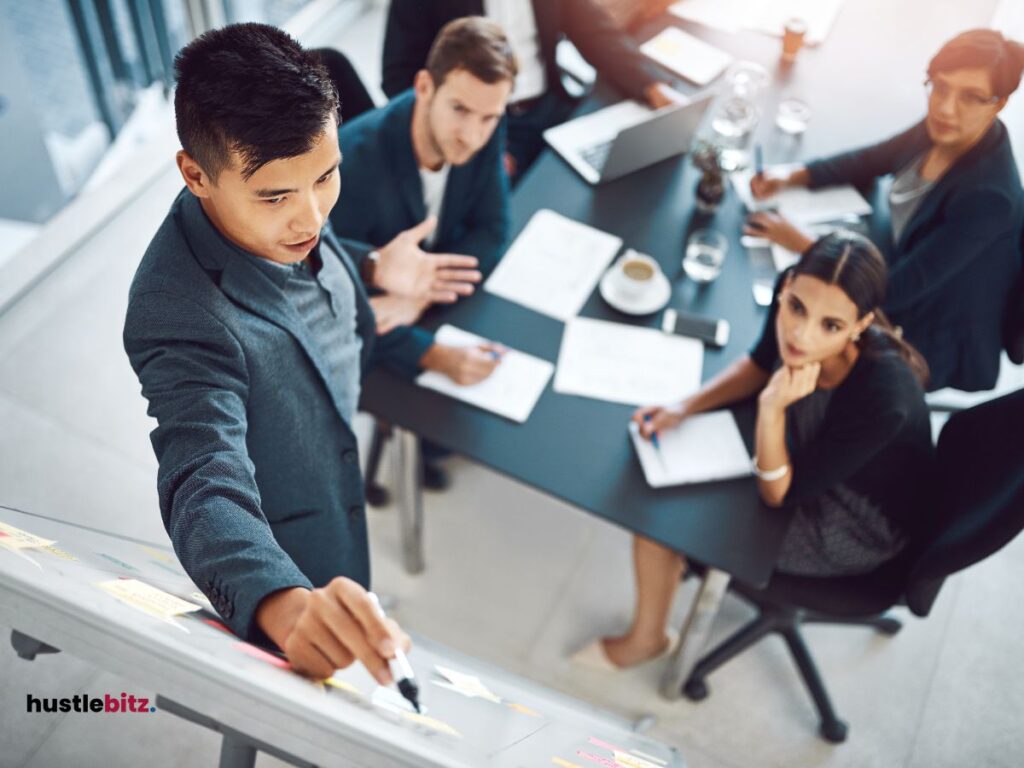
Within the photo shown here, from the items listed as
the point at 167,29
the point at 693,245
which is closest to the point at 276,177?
the point at 693,245

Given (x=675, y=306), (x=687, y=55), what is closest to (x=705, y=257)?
(x=675, y=306)

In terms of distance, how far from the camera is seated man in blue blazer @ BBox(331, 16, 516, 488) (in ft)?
6.12

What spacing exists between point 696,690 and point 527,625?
487 millimetres

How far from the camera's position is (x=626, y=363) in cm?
201

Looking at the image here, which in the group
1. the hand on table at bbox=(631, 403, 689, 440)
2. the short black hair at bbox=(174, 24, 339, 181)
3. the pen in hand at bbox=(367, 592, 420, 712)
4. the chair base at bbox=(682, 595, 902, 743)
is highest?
the short black hair at bbox=(174, 24, 339, 181)

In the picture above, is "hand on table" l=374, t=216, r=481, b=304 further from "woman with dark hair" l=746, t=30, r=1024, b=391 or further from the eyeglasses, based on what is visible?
the eyeglasses

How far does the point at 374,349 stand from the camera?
1.85 meters

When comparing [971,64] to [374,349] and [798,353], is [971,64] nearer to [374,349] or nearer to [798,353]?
[798,353]

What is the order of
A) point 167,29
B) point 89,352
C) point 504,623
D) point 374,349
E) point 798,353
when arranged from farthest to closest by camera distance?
point 167,29 < point 89,352 < point 504,623 < point 374,349 < point 798,353

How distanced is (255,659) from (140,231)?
2740mm

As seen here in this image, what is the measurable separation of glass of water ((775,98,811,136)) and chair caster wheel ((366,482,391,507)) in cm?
165

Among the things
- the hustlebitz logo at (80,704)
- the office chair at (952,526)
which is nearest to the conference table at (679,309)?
the office chair at (952,526)

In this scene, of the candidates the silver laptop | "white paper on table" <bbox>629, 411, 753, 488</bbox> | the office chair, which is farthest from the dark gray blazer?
the silver laptop

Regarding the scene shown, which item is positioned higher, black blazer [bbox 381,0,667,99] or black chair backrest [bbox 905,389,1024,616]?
black blazer [bbox 381,0,667,99]
